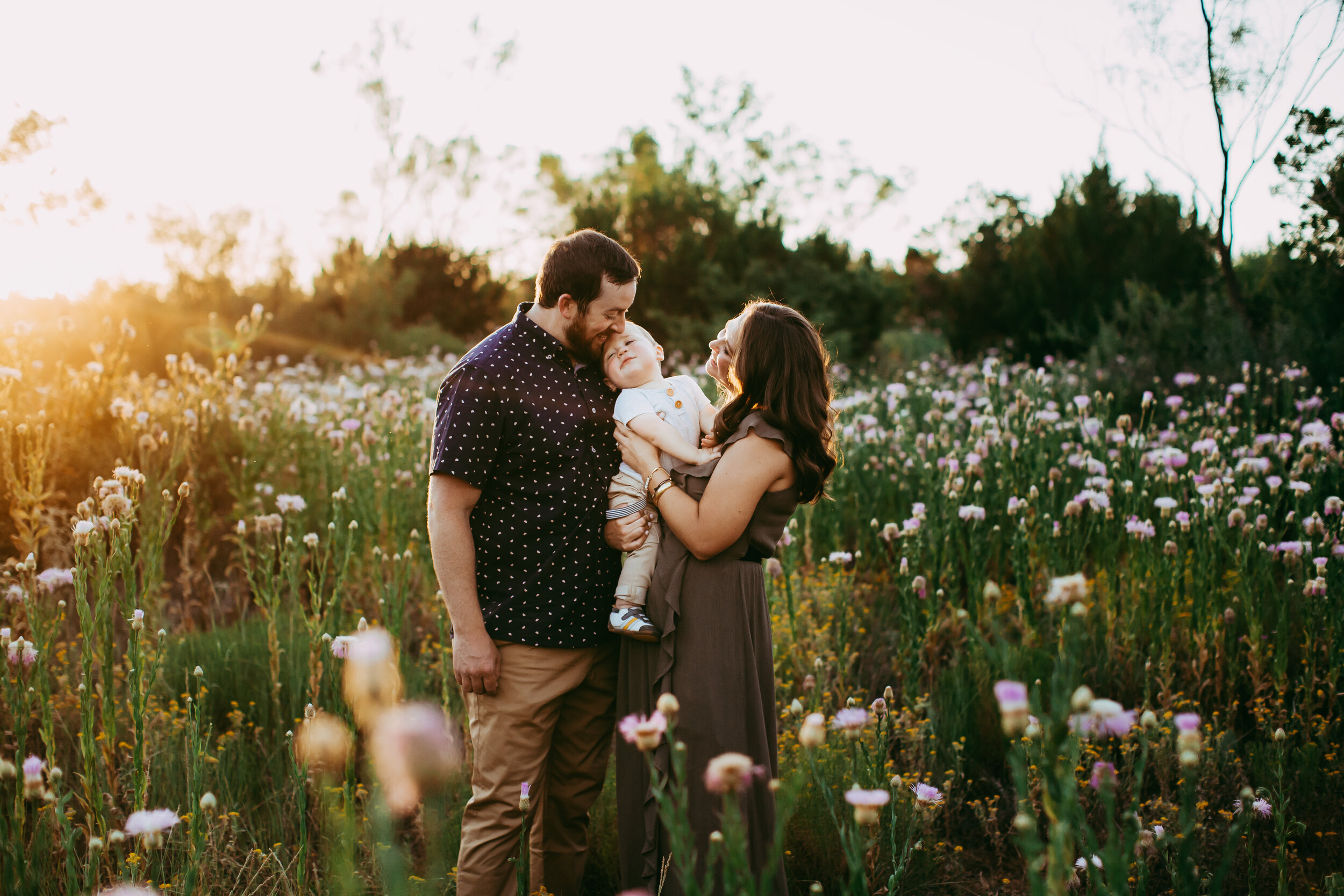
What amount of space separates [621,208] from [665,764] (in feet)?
51.9

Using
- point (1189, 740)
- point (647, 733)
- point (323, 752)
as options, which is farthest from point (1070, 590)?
point (323, 752)

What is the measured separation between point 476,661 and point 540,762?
0.35m

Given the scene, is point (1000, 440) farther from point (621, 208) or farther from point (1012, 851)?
point (621, 208)

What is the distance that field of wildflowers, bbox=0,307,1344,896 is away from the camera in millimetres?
1521

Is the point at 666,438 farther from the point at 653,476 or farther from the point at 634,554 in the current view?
the point at 634,554

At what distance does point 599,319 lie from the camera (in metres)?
2.22

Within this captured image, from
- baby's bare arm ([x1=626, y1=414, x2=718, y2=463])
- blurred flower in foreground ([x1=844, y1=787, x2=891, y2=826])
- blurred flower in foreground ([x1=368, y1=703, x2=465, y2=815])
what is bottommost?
blurred flower in foreground ([x1=844, y1=787, x2=891, y2=826])

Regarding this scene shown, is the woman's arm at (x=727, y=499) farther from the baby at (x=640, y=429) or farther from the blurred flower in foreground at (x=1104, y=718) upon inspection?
the blurred flower in foreground at (x=1104, y=718)

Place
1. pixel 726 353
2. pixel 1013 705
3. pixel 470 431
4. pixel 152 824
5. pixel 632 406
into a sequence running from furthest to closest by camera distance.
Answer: pixel 726 353 < pixel 632 406 < pixel 470 431 < pixel 152 824 < pixel 1013 705

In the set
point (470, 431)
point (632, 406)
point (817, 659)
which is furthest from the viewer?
point (817, 659)

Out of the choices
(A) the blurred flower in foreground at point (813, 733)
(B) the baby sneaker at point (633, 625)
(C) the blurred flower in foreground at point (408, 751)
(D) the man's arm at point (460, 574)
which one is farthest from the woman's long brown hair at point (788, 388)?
(C) the blurred flower in foreground at point (408, 751)

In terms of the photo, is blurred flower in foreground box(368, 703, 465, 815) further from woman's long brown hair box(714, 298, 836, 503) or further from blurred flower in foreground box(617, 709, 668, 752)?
woman's long brown hair box(714, 298, 836, 503)

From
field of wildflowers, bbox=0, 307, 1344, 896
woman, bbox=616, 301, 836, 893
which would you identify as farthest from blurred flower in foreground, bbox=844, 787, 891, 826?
woman, bbox=616, 301, 836, 893

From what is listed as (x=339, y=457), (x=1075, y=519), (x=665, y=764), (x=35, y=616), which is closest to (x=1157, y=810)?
(x=1075, y=519)
